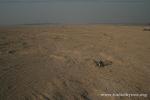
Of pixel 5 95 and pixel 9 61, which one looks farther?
pixel 9 61

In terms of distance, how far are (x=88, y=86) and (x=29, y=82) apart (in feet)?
3.76

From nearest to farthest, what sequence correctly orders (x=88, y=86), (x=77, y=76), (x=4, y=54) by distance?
1. (x=88, y=86)
2. (x=77, y=76)
3. (x=4, y=54)

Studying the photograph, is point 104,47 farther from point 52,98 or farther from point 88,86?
point 52,98

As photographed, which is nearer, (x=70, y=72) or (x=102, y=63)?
(x=70, y=72)

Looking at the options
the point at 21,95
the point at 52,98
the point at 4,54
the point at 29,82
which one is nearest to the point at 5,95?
the point at 21,95

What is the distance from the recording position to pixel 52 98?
9.91 feet

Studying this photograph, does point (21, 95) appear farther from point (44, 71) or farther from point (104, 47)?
point (104, 47)

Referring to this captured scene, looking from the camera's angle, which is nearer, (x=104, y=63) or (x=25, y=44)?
(x=104, y=63)

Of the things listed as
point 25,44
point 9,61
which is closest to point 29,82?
point 9,61

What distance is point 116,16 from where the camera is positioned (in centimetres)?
1912

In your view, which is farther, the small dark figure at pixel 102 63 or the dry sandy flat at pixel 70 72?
the small dark figure at pixel 102 63

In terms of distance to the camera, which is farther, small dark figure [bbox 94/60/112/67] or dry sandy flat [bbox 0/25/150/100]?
small dark figure [bbox 94/60/112/67]

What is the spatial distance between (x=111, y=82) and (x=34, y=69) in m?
1.76

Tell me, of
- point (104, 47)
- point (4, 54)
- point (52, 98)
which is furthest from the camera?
point (104, 47)
